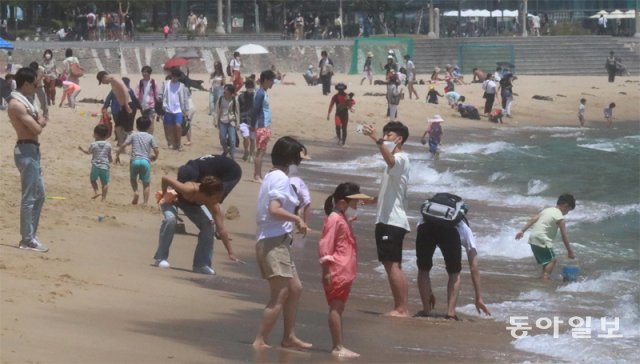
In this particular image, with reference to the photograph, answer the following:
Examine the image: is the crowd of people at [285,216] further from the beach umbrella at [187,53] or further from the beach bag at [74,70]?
the beach umbrella at [187,53]

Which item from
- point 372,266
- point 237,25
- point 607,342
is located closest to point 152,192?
point 372,266

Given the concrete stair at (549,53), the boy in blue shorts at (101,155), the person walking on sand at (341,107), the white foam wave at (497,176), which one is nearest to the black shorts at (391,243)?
the boy in blue shorts at (101,155)

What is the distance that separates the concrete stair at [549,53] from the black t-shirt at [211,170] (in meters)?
44.4

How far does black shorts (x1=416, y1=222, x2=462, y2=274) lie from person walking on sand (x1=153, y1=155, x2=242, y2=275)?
175cm

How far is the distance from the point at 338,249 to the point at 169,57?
4257 cm

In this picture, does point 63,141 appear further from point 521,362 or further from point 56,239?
point 521,362

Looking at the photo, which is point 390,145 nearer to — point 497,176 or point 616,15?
point 497,176

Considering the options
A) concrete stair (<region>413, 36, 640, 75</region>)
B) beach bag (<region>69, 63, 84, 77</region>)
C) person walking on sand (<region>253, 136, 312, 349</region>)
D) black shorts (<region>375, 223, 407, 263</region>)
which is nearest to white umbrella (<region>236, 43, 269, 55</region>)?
concrete stair (<region>413, 36, 640, 75</region>)

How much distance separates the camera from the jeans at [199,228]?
11.3m

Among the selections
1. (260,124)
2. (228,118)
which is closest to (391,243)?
(260,124)

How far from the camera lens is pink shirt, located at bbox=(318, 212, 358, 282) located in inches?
344

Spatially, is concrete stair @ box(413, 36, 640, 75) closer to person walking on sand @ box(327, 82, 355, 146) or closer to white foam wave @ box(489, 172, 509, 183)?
person walking on sand @ box(327, 82, 355, 146)

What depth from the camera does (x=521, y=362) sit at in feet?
30.2

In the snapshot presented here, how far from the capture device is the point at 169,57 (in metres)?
50.5
